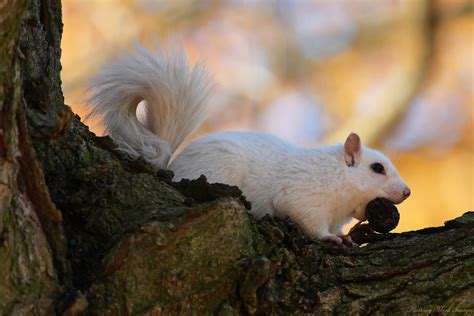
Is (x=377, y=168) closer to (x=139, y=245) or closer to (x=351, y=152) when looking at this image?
(x=351, y=152)

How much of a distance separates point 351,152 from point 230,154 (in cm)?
53

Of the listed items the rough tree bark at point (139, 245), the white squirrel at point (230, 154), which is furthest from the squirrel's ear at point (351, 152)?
the rough tree bark at point (139, 245)

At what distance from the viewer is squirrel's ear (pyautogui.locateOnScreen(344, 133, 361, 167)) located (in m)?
3.04

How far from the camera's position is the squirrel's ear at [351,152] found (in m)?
3.04

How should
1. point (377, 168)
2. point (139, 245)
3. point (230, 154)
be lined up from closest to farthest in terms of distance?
point (139, 245) → point (230, 154) → point (377, 168)

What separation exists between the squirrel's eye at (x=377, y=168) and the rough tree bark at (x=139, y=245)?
0.84 m

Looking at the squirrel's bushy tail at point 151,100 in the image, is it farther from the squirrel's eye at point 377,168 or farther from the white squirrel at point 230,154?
the squirrel's eye at point 377,168

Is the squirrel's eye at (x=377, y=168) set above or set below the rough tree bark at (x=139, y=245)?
above

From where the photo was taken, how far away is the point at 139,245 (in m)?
1.74

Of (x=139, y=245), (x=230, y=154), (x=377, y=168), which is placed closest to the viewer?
(x=139, y=245)

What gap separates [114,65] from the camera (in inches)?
109

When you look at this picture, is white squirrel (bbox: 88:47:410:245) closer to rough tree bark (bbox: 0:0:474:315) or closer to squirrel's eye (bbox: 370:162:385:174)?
squirrel's eye (bbox: 370:162:385:174)

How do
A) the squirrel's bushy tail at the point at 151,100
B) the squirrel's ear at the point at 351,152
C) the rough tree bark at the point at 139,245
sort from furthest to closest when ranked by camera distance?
the squirrel's ear at the point at 351,152, the squirrel's bushy tail at the point at 151,100, the rough tree bark at the point at 139,245

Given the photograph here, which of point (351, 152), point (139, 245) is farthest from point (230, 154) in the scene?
point (139, 245)
